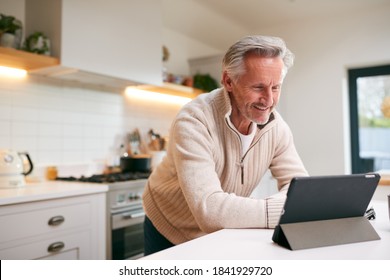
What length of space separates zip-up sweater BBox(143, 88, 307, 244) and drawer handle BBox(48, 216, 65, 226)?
871 mm

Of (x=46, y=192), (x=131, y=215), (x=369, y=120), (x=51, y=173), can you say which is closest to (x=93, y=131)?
(x=51, y=173)

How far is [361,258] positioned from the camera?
75cm

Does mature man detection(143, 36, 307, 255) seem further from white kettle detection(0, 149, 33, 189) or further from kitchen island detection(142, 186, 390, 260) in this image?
white kettle detection(0, 149, 33, 189)

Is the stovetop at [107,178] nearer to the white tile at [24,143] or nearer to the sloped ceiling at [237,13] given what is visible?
the white tile at [24,143]

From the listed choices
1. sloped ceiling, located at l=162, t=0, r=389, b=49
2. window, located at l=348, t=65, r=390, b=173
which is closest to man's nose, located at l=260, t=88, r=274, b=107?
sloped ceiling, located at l=162, t=0, r=389, b=49

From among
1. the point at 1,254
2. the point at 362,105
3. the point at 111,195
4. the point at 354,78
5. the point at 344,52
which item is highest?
the point at 344,52

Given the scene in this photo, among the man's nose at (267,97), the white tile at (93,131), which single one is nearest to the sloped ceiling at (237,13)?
the white tile at (93,131)

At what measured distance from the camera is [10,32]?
230 cm

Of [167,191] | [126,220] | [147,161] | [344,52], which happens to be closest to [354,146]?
[344,52]

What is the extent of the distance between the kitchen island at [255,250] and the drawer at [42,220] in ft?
4.30

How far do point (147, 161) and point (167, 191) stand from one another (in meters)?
1.81

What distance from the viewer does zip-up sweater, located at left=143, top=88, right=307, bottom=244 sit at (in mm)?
984

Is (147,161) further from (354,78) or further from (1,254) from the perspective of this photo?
(354,78)

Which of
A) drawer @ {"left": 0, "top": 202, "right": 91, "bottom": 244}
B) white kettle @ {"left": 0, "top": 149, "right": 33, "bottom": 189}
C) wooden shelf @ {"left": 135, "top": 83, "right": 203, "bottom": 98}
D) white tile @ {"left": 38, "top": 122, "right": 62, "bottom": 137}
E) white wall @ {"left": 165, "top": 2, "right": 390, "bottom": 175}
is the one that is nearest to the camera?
drawer @ {"left": 0, "top": 202, "right": 91, "bottom": 244}
